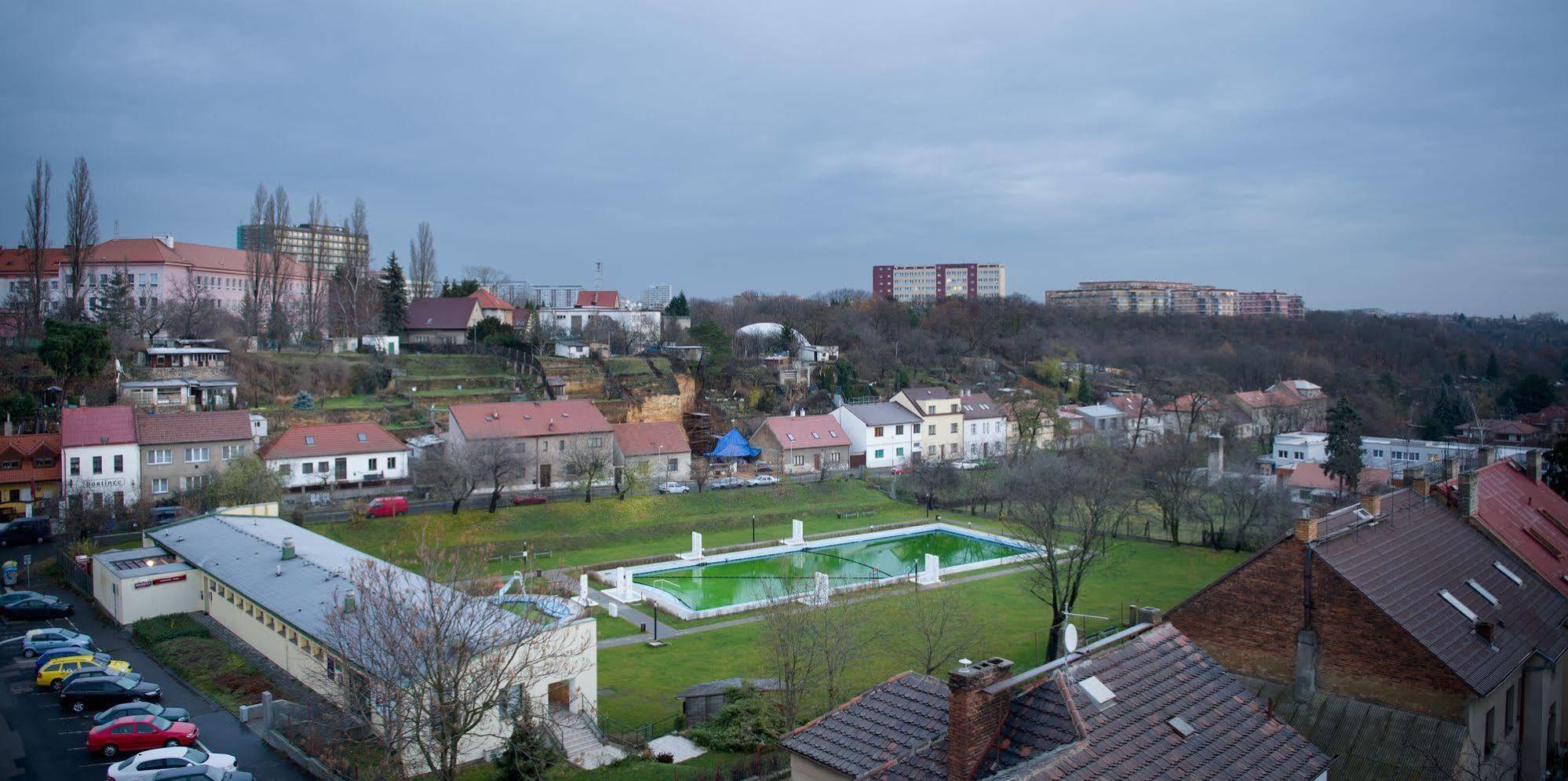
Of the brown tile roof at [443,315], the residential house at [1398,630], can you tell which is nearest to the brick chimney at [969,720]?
the residential house at [1398,630]

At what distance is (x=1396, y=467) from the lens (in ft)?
168

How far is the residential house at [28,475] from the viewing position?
3425 cm

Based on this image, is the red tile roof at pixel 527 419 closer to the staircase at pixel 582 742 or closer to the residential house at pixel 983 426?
the residential house at pixel 983 426

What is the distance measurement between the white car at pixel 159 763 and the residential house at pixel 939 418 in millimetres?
43512

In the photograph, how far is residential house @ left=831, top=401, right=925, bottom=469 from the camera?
54156 mm

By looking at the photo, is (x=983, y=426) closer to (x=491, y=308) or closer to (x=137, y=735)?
(x=491, y=308)

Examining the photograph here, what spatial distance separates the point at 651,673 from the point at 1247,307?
508ft

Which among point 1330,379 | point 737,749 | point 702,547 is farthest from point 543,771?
point 1330,379

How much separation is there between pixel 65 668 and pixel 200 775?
7539 millimetres

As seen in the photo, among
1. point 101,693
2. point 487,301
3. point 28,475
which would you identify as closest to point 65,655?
point 101,693

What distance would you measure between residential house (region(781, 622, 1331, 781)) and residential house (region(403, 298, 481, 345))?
5662cm

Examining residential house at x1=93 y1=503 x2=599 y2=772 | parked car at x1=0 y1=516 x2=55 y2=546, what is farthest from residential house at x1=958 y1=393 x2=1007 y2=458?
parked car at x1=0 y1=516 x2=55 y2=546

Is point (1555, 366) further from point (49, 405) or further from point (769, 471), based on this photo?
point (49, 405)

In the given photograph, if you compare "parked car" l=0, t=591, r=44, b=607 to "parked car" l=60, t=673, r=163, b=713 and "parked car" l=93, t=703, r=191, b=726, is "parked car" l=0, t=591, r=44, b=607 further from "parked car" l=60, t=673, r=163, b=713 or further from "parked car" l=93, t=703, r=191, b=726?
"parked car" l=93, t=703, r=191, b=726
